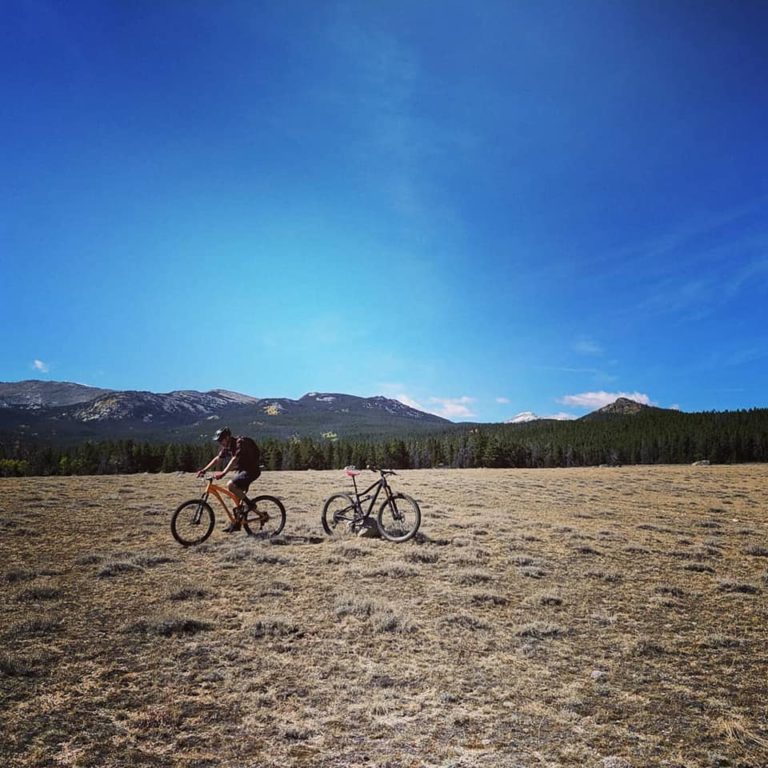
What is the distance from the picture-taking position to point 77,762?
13.2ft

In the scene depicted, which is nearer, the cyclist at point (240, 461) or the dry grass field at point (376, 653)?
the dry grass field at point (376, 653)

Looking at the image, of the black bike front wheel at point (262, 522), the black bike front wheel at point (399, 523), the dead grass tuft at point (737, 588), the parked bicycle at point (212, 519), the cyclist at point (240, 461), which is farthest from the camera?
the black bike front wheel at point (399, 523)

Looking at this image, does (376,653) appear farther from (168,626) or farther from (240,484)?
(240,484)

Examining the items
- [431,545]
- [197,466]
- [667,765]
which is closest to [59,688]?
[667,765]

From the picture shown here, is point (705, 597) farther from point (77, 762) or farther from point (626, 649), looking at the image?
point (77, 762)

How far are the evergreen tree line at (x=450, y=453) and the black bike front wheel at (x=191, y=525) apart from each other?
94.6 m

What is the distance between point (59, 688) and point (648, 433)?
16703 centimetres

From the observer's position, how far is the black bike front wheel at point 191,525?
1225cm

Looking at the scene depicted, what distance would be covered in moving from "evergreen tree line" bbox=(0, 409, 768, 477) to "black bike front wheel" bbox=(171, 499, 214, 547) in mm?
94610

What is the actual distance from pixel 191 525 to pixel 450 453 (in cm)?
12257

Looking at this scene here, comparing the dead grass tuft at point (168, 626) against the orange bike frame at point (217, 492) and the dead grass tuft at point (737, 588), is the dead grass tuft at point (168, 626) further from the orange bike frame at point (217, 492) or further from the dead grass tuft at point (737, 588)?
the dead grass tuft at point (737, 588)

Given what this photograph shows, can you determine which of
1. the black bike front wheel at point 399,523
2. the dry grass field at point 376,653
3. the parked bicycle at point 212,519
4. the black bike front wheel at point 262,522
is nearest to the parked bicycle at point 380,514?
the black bike front wheel at point 399,523

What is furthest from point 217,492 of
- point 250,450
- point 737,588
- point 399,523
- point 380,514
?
point 737,588

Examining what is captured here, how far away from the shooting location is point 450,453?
431 feet
